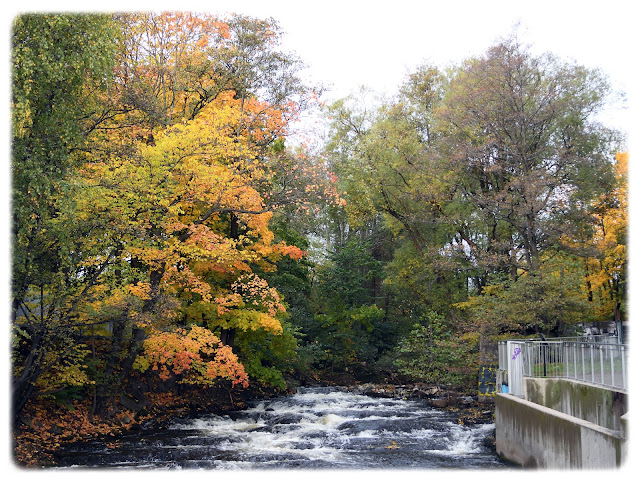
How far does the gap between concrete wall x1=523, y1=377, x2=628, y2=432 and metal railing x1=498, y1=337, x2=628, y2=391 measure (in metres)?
0.20

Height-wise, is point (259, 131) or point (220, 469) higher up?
point (259, 131)

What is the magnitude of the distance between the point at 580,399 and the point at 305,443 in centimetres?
715

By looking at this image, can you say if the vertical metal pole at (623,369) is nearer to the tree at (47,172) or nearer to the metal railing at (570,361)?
the metal railing at (570,361)

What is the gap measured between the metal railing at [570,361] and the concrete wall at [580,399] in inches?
7.7

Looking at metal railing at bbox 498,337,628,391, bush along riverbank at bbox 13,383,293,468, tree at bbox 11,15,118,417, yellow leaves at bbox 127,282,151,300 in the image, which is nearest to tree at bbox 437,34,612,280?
metal railing at bbox 498,337,628,391

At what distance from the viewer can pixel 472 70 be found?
28859 mm

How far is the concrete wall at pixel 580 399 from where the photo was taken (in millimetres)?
10852

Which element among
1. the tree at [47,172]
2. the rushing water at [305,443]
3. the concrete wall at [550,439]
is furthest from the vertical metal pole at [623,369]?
the tree at [47,172]

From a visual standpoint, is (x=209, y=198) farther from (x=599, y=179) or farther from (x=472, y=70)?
(x=599, y=179)

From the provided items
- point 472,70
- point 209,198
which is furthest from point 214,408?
point 472,70

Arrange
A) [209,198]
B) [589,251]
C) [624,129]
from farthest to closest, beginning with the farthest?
[624,129]
[589,251]
[209,198]

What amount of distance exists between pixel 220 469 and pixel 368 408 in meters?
10.9

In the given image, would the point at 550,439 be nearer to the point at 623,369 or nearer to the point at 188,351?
the point at 623,369

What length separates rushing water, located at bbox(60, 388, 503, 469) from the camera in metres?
13.7
